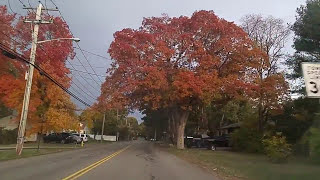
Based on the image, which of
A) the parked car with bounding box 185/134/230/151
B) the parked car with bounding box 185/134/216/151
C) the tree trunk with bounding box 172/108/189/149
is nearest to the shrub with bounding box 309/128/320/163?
the tree trunk with bounding box 172/108/189/149

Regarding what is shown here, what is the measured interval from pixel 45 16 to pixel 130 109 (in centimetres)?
1466

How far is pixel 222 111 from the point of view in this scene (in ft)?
232

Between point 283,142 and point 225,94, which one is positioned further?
point 225,94

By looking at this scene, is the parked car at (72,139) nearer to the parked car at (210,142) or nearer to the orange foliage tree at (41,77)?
the parked car at (210,142)

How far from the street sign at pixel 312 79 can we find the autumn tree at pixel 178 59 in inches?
1205

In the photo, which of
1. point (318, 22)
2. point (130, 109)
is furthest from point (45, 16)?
point (318, 22)

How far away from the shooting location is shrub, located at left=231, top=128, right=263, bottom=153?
4051 cm

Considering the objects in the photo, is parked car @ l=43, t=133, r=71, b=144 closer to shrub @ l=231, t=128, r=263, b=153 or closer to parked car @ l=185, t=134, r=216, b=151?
parked car @ l=185, t=134, r=216, b=151

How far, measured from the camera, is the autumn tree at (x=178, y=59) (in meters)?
40.1

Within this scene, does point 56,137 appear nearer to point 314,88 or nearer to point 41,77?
point 41,77

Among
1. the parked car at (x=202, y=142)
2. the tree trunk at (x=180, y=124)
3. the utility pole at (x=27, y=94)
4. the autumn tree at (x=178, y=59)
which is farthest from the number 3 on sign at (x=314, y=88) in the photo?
the parked car at (x=202, y=142)

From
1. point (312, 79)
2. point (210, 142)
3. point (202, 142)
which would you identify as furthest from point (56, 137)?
point (312, 79)

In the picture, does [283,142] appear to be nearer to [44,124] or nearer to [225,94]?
[225,94]

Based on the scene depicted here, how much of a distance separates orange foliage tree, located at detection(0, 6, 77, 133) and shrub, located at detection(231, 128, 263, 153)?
1798 centimetres
